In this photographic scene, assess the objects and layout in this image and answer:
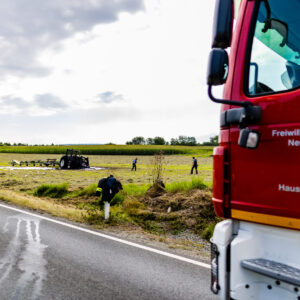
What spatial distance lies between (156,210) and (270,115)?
719 centimetres

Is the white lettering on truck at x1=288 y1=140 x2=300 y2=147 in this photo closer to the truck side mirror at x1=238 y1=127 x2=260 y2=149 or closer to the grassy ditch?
the truck side mirror at x1=238 y1=127 x2=260 y2=149

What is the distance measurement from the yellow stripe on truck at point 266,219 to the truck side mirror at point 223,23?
126cm

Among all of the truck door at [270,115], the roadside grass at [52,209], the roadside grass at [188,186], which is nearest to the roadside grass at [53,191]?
the roadside grass at [52,209]

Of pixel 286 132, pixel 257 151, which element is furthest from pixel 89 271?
pixel 286 132

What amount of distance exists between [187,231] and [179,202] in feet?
6.12

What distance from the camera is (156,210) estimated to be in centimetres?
916

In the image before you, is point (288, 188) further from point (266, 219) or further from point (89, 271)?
point (89, 271)

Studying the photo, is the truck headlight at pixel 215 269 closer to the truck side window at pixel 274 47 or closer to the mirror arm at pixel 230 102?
the mirror arm at pixel 230 102

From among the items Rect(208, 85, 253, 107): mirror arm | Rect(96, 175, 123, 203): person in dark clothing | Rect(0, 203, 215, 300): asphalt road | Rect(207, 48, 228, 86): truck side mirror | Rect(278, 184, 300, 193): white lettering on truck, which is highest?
Rect(207, 48, 228, 86): truck side mirror

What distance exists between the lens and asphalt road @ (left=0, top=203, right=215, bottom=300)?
12.1ft

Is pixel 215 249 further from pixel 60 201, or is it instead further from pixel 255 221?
pixel 60 201

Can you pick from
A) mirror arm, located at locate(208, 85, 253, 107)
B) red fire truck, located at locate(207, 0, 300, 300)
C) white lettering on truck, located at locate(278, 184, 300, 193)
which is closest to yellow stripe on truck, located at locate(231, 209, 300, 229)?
red fire truck, located at locate(207, 0, 300, 300)

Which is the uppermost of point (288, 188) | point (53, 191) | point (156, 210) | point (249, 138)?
point (249, 138)

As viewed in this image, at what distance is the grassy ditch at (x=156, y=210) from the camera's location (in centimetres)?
766
